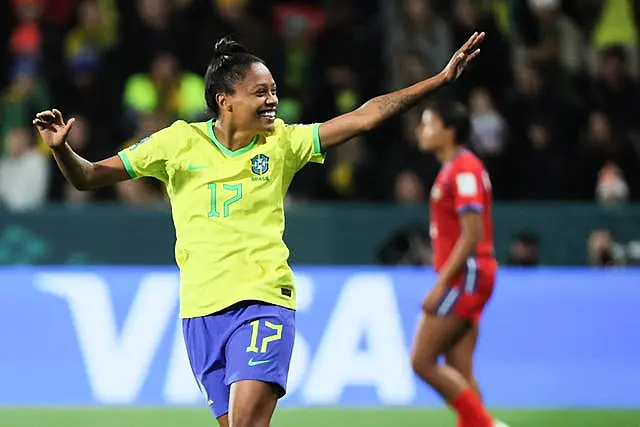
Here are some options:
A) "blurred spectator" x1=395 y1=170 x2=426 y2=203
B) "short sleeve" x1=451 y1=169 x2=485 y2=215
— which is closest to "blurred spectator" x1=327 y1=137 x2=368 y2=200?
"blurred spectator" x1=395 y1=170 x2=426 y2=203

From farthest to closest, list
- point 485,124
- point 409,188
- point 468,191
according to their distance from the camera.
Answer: point 485,124 → point 409,188 → point 468,191

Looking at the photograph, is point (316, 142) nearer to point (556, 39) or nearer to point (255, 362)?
point (255, 362)

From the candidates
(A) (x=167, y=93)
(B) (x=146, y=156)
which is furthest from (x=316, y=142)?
(A) (x=167, y=93)

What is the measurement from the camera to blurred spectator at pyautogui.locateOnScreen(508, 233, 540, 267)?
12336mm

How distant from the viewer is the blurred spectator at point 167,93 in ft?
44.8

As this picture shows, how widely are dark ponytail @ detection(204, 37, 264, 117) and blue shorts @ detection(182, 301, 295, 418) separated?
940mm

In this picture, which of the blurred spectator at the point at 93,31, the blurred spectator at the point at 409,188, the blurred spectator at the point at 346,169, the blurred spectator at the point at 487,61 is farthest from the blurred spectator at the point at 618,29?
the blurred spectator at the point at 93,31

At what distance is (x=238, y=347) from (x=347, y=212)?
253 inches

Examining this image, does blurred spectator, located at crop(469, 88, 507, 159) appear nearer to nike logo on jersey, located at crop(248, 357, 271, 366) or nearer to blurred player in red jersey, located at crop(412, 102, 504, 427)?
blurred player in red jersey, located at crop(412, 102, 504, 427)

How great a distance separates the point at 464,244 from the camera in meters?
8.39

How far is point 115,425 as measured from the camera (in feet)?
31.3

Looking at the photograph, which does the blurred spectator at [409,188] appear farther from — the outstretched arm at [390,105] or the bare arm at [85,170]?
the bare arm at [85,170]

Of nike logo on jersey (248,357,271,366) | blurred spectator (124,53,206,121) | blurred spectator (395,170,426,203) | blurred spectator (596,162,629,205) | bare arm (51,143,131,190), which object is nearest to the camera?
nike logo on jersey (248,357,271,366)

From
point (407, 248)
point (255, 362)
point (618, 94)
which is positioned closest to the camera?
point (255, 362)
